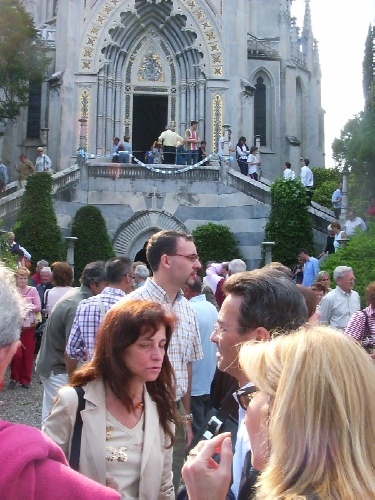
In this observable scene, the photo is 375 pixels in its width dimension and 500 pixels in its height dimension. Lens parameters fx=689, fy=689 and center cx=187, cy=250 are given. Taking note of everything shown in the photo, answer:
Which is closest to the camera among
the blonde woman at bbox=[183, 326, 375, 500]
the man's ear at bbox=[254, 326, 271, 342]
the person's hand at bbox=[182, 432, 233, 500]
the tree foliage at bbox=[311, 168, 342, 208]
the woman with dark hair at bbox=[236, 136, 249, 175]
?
the blonde woman at bbox=[183, 326, 375, 500]

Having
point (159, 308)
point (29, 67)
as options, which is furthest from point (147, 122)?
point (159, 308)

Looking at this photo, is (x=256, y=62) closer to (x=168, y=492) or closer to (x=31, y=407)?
(x=31, y=407)

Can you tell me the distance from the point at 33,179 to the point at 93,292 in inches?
633

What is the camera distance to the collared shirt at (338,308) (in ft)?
30.4

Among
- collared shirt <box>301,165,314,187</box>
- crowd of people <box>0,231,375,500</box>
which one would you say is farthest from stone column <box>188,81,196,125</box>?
crowd of people <box>0,231,375,500</box>

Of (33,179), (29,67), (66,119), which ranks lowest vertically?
(33,179)

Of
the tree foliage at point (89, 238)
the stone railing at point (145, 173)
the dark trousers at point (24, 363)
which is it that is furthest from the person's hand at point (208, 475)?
the stone railing at point (145, 173)

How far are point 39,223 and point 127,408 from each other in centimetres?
1848

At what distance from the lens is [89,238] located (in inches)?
913

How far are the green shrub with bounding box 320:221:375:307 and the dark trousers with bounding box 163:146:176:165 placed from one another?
11296mm

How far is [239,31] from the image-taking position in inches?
1187

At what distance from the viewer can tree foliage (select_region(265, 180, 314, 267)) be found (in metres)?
22.2

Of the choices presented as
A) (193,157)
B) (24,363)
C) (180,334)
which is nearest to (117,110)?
(193,157)

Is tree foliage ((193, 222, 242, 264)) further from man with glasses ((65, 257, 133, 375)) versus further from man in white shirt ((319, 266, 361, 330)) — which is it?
man with glasses ((65, 257, 133, 375))
